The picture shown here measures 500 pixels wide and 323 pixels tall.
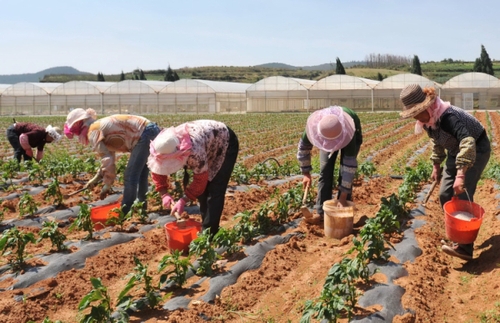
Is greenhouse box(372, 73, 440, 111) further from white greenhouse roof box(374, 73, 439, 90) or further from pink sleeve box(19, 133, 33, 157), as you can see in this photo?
pink sleeve box(19, 133, 33, 157)

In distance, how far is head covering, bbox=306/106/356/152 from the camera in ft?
17.3

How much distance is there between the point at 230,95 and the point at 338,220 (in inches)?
1603

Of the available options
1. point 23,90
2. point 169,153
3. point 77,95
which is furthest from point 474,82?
point 169,153

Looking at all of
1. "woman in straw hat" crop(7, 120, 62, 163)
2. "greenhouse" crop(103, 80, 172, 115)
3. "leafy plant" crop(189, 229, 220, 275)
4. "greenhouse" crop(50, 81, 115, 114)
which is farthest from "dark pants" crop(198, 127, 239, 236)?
"greenhouse" crop(50, 81, 115, 114)

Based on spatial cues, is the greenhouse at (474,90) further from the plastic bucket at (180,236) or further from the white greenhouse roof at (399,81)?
the plastic bucket at (180,236)

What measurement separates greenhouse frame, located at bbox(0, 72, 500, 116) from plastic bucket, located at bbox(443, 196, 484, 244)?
124 feet

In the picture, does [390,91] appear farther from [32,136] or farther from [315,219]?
[315,219]

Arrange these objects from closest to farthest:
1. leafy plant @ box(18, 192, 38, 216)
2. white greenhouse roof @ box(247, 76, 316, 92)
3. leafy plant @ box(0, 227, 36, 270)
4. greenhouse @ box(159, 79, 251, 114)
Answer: leafy plant @ box(0, 227, 36, 270) → leafy plant @ box(18, 192, 38, 216) → white greenhouse roof @ box(247, 76, 316, 92) → greenhouse @ box(159, 79, 251, 114)

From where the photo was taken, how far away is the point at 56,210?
24.3ft

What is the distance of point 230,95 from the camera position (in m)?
45.7

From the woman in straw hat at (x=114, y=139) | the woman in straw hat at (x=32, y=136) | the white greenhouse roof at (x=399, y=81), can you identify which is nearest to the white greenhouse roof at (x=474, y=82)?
the white greenhouse roof at (x=399, y=81)

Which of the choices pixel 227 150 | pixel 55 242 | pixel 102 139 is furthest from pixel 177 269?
pixel 102 139

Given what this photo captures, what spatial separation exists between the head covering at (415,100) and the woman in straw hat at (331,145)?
2.53 feet

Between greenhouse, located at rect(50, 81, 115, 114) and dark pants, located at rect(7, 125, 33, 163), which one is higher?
greenhouse, located at rect(50, 81, 115, 114)
